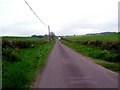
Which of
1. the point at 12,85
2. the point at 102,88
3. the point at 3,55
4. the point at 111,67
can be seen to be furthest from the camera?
the point at 3,55

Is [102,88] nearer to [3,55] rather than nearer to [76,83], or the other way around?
[76,83]

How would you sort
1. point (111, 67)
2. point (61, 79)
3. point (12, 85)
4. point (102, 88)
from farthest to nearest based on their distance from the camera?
point (111, 67)
point (61, 79)
point (12, 85)
point (102, 88)

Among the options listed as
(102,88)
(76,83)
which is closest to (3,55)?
(76,83)

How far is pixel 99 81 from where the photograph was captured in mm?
12234

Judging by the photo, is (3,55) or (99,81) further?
(3,55)

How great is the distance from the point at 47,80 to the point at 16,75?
1555mm

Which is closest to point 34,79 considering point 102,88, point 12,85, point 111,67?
point 12,85

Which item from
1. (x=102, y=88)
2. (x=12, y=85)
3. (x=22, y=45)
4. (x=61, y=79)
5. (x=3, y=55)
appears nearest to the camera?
(x=102, y=88)

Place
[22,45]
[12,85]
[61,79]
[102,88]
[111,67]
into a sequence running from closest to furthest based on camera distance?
[102,88] → [12,85] → [61,79] → [111,67] → [22,45]

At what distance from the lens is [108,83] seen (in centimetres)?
Answer: 1167

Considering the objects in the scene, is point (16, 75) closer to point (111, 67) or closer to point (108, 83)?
point (108, 83)

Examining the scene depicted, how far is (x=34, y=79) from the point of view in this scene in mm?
13906

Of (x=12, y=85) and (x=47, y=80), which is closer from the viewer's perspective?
(x=12, y=85)

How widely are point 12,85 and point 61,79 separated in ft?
8.65
